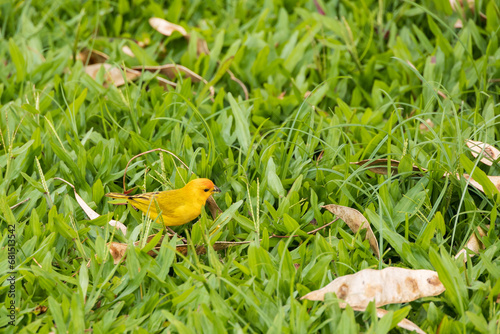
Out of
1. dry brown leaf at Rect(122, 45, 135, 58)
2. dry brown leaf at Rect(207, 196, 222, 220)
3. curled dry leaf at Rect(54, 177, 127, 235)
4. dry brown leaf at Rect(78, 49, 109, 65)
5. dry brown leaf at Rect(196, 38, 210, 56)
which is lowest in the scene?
curled dry leaf at Rect(54, 177, 127, 235)

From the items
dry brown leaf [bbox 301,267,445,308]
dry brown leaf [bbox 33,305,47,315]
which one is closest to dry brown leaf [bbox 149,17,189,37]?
dry brown leaf [bbox 33,305,47,315]

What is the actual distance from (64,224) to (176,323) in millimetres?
848

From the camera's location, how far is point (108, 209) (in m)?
2.81

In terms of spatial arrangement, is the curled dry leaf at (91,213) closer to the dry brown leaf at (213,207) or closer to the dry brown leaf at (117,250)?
the dry brown leaf at (117,250)

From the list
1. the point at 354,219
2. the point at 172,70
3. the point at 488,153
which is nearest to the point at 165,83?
the point at 172,70

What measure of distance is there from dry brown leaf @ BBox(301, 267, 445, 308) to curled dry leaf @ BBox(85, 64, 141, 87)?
234 centimetres

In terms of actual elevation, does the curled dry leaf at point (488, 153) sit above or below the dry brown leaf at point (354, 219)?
above

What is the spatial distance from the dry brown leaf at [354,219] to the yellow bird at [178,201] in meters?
0.63

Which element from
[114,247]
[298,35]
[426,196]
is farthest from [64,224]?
[298,35]

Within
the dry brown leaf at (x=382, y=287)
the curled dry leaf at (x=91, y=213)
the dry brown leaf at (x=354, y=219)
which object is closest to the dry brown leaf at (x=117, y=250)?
the curled dry leaf at (x=91, y=213)

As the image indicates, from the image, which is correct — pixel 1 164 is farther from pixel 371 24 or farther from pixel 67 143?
pixel 371 24

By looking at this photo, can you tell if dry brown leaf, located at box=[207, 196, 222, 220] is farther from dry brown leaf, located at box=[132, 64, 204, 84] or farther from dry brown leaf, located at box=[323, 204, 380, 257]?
dry brown leaf, located at box=[132, 64, 204, 84]

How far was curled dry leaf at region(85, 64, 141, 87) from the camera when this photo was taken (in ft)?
12.6

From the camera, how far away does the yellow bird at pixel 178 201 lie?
257cm
